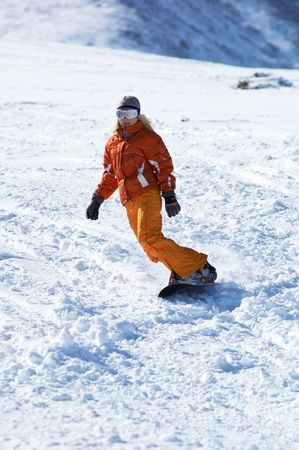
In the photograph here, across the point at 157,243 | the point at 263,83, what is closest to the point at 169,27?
the point at 263,83

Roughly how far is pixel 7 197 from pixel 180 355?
420 cm

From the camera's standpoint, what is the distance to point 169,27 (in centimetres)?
4825

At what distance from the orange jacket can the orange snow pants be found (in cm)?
9

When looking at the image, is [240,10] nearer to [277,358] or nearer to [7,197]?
[7,197]

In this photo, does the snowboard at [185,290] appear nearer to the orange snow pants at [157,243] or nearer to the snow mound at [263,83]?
the orange snow pants at [157,243]

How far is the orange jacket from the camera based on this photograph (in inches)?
208

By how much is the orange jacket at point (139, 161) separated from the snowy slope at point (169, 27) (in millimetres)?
37627

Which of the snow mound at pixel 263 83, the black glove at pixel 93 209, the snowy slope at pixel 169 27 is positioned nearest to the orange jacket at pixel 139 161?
the black glove at pixel 93 209

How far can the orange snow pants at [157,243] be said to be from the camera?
17.2ft

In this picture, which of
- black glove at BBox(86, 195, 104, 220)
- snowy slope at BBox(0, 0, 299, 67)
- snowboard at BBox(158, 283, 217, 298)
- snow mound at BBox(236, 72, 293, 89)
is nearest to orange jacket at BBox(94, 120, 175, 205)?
black glove at BBox(86, 195, 104, 220)

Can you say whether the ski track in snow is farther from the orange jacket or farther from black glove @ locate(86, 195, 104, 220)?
the orange jacket

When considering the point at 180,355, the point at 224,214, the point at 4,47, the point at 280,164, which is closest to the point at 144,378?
the point at 180,355

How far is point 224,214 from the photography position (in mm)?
7301

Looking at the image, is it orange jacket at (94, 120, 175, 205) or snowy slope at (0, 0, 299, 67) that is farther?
snowy slope at (0, 0, 299, 67)
